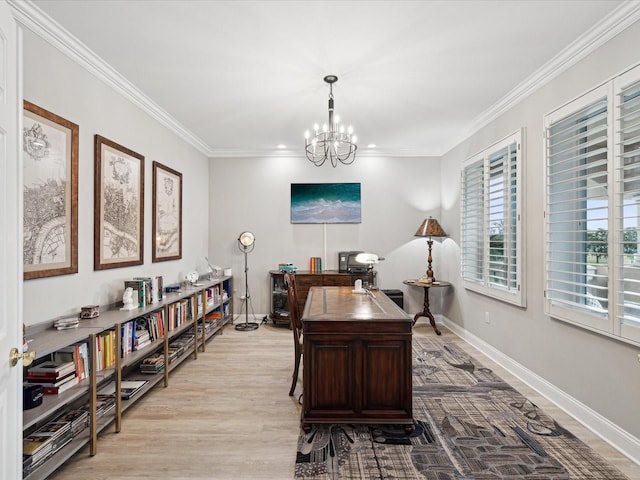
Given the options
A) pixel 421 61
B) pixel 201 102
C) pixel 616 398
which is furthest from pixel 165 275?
pixel 616 398

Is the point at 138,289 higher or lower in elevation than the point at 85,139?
lower

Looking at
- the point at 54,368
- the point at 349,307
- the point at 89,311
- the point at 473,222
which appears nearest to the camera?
the point at 54,368

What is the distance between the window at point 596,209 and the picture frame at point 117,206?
12.0 feet

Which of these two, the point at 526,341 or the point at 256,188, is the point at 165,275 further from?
the point at 526,341

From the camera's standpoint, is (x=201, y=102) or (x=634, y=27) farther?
(x=201, y=102)

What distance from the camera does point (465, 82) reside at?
3.28 m

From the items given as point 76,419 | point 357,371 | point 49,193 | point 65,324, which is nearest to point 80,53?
point 49,193

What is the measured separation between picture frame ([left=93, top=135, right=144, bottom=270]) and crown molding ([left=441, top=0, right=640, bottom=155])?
371 cm

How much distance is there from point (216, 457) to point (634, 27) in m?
3.69

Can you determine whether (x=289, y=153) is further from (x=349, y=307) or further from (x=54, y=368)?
(x=54, y=368)

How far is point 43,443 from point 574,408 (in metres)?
3.47

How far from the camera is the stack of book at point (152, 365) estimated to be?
125 inches

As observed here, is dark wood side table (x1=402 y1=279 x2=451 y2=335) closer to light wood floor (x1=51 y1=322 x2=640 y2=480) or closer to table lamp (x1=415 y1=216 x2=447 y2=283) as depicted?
table lamp (x1=415 y1=216 x2=447 y2=283)

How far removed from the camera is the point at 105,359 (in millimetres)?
2377
